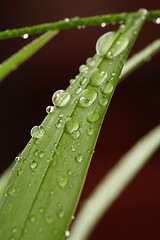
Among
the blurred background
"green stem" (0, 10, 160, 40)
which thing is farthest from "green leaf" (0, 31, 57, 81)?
the blurred background

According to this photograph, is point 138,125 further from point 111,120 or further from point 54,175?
point 54,175

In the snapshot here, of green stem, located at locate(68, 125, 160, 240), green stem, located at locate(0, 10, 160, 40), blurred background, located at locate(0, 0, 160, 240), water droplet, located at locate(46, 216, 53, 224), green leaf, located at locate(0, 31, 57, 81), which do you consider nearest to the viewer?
water droplet, located at locate(46, 216, 53, 224)

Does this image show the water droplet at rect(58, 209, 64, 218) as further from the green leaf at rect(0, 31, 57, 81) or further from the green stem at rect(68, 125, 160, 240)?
the green stem at rect(68, 125, 160, 240)

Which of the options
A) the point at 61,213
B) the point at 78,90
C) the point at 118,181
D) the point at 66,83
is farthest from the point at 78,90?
the point at 66,83

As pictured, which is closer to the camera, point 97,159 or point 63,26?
point 63,26

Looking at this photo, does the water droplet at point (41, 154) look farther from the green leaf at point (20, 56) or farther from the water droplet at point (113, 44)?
the green leaf at point (20, 56)

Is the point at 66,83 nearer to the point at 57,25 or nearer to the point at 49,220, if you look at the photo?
the point at 57,25

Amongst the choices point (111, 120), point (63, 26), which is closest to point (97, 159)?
point (111, 120)
